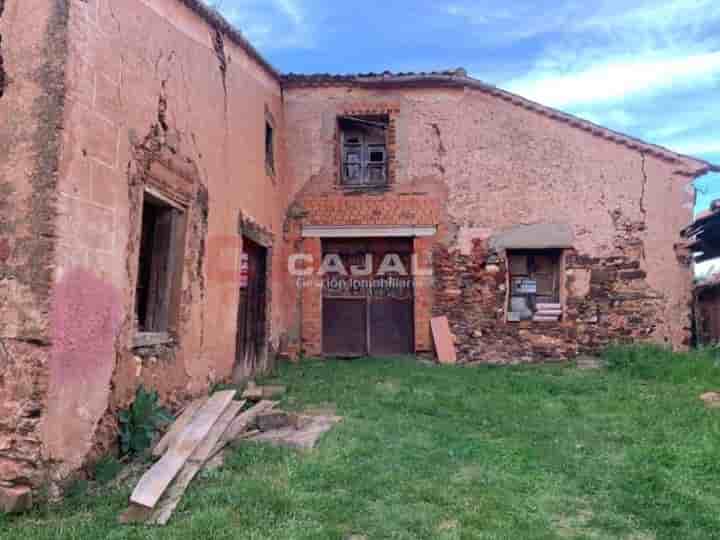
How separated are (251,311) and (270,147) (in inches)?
112

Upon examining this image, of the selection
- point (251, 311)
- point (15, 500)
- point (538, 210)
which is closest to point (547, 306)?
point (538, 210)

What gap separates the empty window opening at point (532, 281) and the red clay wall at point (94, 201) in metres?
5.69

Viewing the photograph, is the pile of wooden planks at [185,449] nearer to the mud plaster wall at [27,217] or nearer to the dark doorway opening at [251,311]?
the mud plaster wall at [27,217]

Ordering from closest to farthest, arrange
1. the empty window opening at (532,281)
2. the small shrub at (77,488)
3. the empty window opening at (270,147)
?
the small shrub at (77,488) < the empty window opening at (270,147) < the empty window opening at (532,281)

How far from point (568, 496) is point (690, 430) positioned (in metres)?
2.26

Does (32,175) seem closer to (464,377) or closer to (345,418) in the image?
(345,418)

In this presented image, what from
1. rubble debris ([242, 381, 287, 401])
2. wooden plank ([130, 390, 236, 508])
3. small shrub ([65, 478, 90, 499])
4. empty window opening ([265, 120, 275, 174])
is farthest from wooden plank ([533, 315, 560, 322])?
small shrub ([65, 478, 90, 499])

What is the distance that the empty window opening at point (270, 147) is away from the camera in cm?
978

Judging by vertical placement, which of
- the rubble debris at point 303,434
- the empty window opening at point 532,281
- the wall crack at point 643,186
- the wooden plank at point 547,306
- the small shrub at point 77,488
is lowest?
the small shrub at point 77,488

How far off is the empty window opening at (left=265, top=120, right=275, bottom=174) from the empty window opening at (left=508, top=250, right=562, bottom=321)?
4.35 meters

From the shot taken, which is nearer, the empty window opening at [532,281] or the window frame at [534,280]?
the window frame at [534,280]

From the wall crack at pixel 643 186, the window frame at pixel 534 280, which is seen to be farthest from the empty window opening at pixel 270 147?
the wall crack at pixel 643 186

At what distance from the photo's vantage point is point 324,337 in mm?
10664

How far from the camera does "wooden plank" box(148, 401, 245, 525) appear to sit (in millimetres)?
3836
